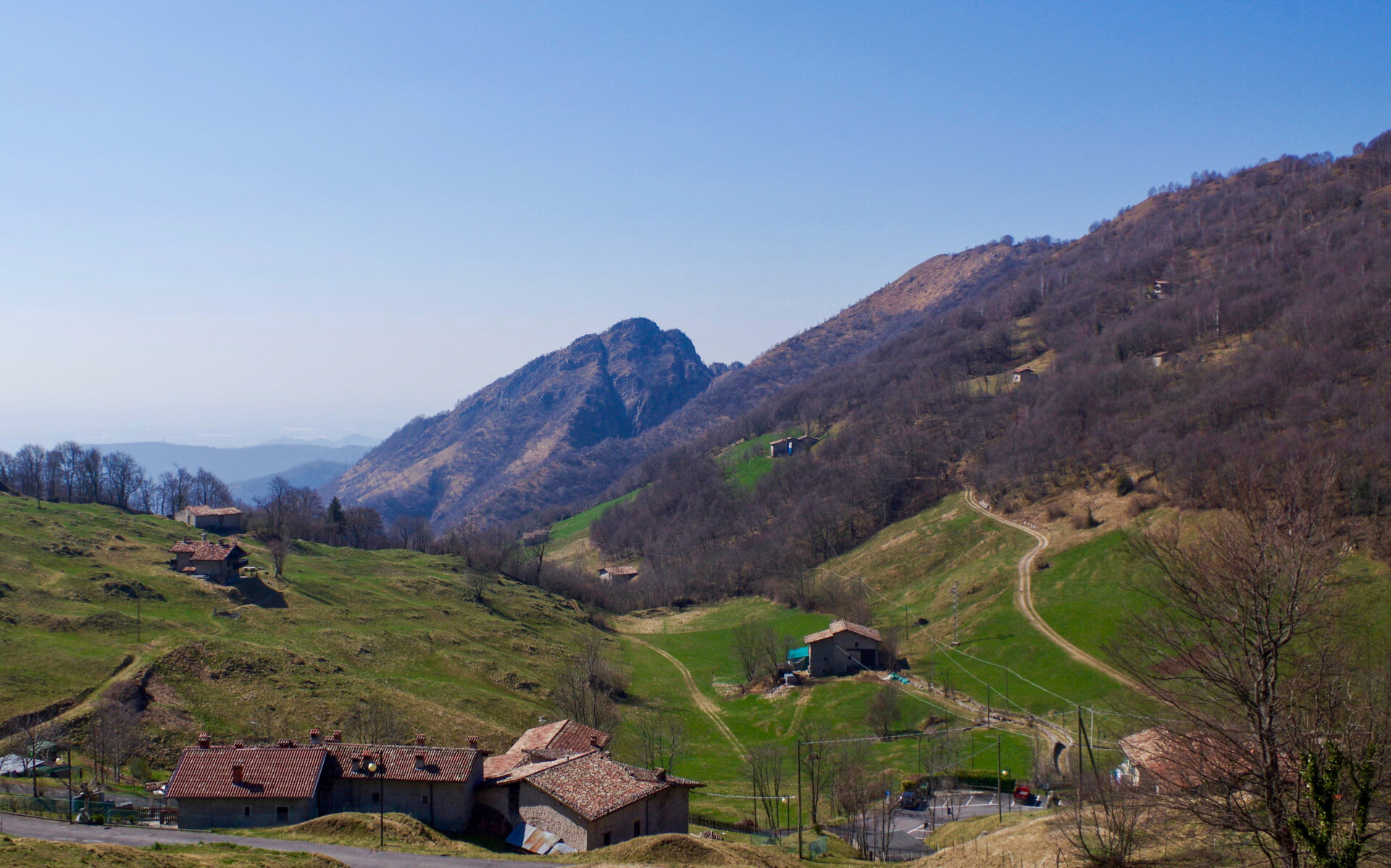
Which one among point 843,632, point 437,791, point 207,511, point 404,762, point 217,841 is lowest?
point 843,632

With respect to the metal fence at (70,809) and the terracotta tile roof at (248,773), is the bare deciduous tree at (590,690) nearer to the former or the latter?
the terracotta tile roof at (248,773)

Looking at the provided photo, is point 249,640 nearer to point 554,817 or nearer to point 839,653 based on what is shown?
point 554,817

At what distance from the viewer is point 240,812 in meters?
41.7

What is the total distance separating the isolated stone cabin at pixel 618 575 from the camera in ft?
569

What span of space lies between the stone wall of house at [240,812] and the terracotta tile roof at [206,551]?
60.0 metres

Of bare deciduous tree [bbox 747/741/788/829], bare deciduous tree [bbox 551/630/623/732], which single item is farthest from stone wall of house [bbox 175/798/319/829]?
bare deciduous tree [bbox 551/630/623/732]

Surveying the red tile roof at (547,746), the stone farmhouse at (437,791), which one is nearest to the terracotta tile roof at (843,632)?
the red tile roof at (547,746)

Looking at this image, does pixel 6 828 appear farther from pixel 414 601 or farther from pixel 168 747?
pixel 414 601

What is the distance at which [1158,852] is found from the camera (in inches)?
1037

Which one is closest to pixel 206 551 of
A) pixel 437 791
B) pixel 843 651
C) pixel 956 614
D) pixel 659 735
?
pixel 659 735

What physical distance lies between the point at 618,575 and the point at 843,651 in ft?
283

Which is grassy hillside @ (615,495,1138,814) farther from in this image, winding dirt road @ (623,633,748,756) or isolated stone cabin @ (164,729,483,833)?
isolated stone cabin @ (164,729,483,833)

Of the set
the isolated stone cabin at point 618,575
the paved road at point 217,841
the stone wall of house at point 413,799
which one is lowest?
the isolated stone cabin at point 618,575

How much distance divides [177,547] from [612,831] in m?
78.9
